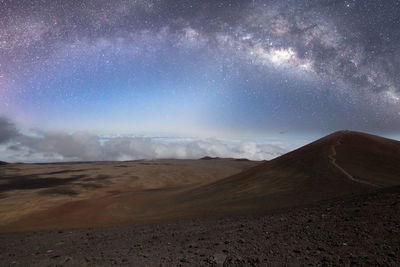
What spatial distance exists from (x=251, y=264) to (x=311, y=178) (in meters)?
14.2

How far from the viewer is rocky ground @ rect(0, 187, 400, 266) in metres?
5.36

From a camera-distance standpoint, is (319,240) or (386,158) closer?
(319,240)

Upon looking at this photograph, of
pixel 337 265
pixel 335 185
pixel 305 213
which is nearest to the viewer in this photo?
pixel 337 265

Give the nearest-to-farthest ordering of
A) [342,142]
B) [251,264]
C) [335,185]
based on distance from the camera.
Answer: [251,264] < [335,185] < [342,142]

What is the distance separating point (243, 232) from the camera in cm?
782

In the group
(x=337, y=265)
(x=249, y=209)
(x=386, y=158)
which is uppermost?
(x=386, y=158)

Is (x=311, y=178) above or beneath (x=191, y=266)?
above

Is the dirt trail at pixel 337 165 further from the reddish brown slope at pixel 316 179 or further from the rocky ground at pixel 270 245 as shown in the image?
the rocky ground at pixel 270 245

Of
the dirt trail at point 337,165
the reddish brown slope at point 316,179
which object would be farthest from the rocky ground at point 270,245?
the dirt trail at point 337,165

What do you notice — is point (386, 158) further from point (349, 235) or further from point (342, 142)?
point (349, 235)

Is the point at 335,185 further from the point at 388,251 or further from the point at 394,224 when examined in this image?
the point at 388,251

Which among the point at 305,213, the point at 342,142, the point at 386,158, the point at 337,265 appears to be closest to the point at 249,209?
the point at 305,213

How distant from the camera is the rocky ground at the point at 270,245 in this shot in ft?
17.6

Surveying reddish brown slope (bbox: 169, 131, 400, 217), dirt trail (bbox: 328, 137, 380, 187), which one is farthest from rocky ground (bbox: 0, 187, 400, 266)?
dirt trail (bbox: 328, 137, 380, 187)
